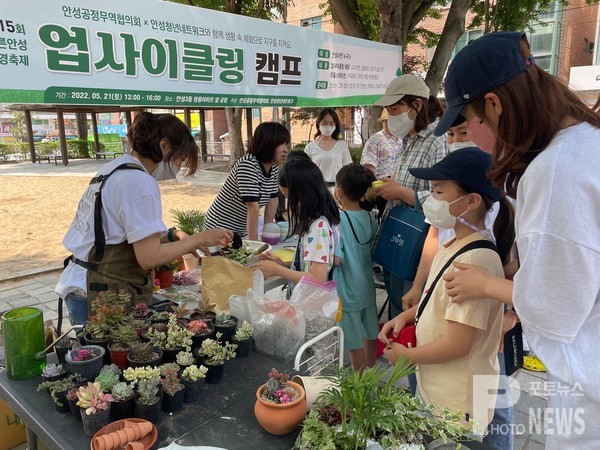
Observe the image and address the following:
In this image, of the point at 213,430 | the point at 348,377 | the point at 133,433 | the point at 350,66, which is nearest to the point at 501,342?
the point at 348,377

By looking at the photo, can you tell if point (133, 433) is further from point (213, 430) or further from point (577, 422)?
point (577, 422)

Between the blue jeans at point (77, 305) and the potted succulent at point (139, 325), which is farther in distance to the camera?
the blue jeans at point (77, 305)

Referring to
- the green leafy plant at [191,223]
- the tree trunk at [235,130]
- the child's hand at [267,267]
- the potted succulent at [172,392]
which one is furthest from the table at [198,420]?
the tree trunk at [235,130]

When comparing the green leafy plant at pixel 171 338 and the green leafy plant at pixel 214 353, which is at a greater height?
the green leafy plant at pixel 171 338

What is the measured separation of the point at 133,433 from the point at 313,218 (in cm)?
148

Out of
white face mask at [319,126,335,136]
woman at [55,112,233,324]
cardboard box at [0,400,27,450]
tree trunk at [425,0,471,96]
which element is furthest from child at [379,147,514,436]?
tree trunk at [425,0,471,96]

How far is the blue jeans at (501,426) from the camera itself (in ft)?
5.70

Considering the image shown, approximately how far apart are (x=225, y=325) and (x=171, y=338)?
0.23 metres

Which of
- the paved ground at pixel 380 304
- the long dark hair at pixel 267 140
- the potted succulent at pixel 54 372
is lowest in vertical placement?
the paved ground at pixel 380 304

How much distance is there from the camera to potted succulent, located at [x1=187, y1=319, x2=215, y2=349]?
64.7 inches

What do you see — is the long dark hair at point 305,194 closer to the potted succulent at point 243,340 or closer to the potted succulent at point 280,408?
the potted succulent at point 243,340

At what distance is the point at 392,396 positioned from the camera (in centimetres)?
113

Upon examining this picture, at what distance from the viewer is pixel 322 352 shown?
6.16 ft

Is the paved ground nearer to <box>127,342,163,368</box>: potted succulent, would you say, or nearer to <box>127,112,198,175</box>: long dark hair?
<box>127,342,163,368</box>: potted succulent
